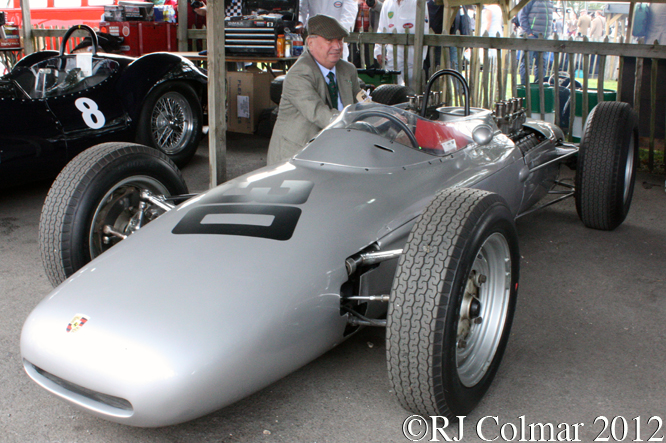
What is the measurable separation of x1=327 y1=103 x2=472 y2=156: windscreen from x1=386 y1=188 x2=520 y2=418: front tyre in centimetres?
84

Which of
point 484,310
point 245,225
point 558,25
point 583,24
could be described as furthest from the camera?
point 558,25

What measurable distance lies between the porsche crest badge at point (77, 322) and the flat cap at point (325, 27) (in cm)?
270

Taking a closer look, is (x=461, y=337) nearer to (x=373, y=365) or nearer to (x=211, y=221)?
(x=373, y=365)

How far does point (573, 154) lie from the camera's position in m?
4.44

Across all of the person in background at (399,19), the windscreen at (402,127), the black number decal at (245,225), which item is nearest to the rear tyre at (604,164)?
the windscreen at (402,127)

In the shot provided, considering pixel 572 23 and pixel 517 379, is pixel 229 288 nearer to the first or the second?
pixel 517 379

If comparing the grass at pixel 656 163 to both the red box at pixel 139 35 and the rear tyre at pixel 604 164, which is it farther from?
the red box at pixel 139 35

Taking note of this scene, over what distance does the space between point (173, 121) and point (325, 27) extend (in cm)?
258

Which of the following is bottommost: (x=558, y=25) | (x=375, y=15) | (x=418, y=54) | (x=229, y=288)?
(x=229, y=288)

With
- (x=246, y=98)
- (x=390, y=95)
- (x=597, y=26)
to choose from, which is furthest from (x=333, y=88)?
(x=597, y=26)

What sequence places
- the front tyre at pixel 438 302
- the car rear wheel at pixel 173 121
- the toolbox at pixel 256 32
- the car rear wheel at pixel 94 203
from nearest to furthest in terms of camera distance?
the front tyre at pixel 438 302, the car rear wheel at pixel 94 203, the car rear wheel at pixel 173 121, the toolbox at pixel 256 32

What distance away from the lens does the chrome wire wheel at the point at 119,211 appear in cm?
290

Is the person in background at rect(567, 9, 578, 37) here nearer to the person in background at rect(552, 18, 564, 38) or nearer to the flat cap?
the person in background at rect(552, 18, 564, 38)

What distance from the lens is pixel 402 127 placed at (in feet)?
10.2
